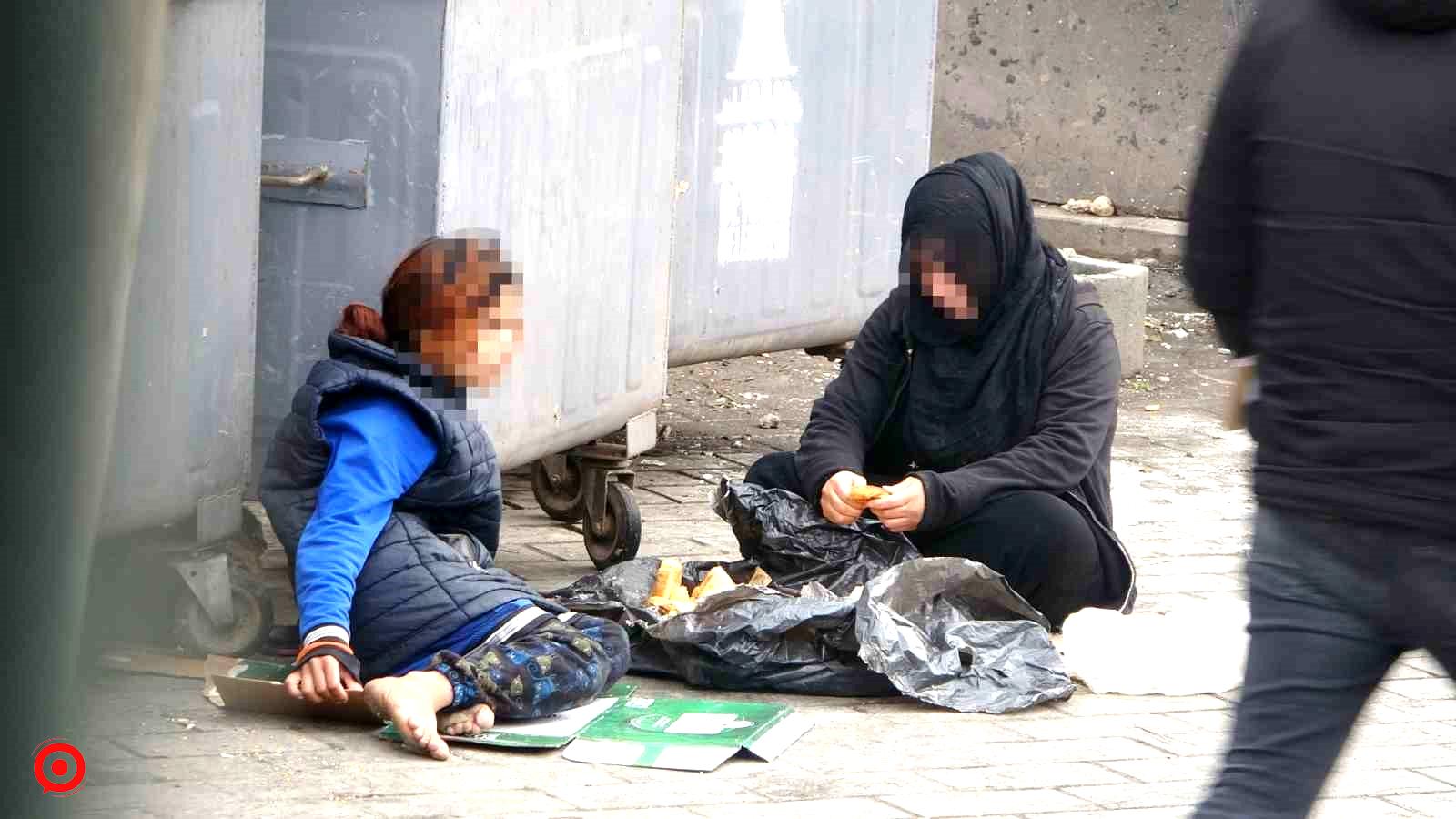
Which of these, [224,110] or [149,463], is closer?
[149,463]

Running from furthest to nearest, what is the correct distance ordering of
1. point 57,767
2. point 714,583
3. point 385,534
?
point 714,583 < point 385,534 < point 57,767

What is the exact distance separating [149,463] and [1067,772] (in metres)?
1.65

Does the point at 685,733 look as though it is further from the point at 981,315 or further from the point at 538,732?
the point at 981,315

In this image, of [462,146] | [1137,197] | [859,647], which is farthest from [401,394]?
[1137,197]

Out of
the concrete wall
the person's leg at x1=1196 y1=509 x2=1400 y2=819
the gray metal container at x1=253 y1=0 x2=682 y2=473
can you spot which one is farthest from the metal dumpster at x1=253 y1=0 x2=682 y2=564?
the concrete wall

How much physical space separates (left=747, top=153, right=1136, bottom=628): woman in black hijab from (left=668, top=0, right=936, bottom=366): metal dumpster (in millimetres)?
1265

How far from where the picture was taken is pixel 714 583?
4047 millimetres

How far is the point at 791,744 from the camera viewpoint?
343cm

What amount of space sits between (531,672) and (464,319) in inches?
25.3

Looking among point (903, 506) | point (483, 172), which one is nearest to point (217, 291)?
point (483, 172)

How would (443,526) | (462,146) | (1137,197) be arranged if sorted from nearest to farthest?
(443,526) < (462,146) < (1137,197)

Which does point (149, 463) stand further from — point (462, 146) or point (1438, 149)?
point (1438, 149)

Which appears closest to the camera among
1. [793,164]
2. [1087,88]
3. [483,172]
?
[483,172]

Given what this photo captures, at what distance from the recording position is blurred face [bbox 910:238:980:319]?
417 cm
